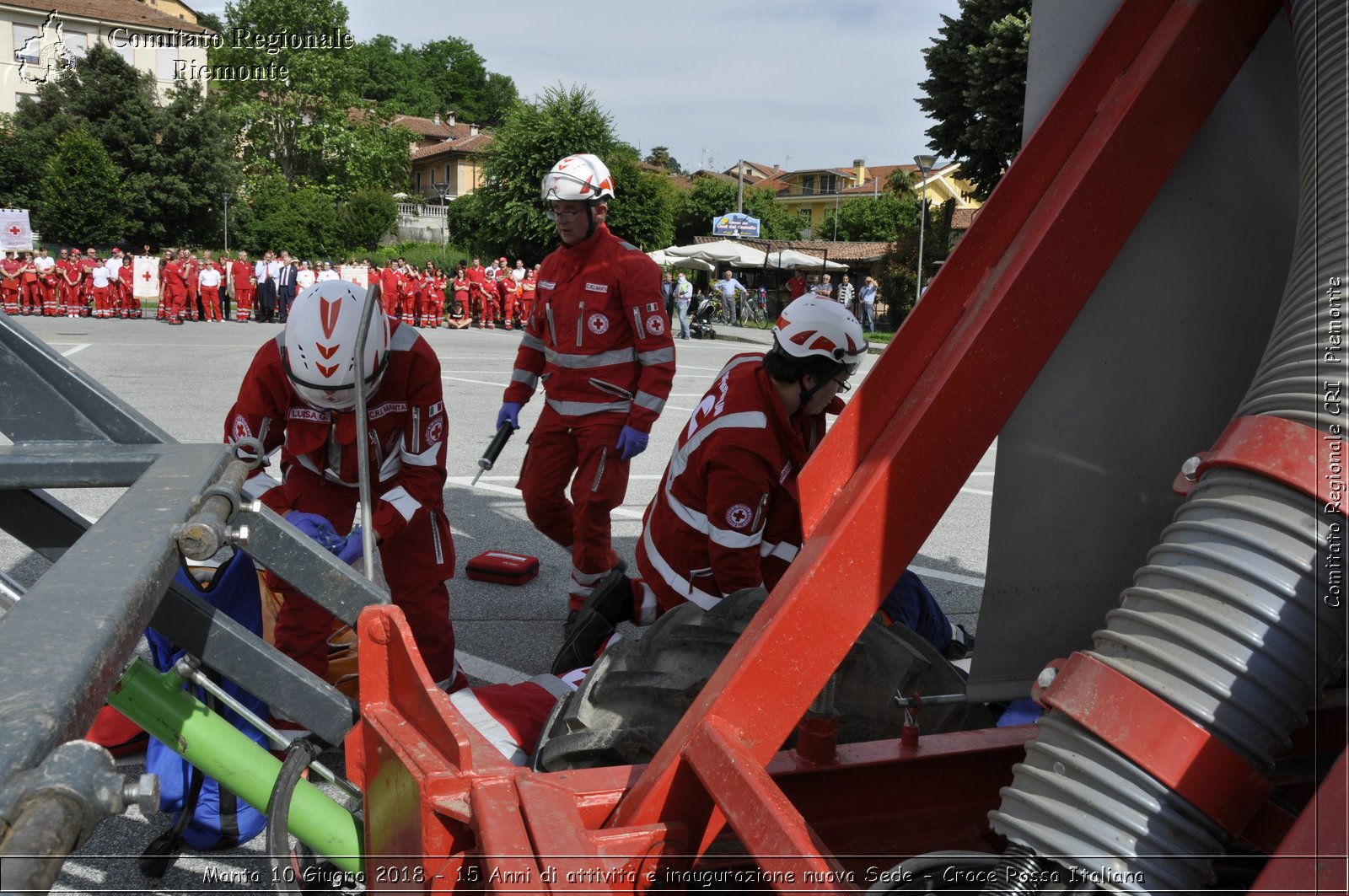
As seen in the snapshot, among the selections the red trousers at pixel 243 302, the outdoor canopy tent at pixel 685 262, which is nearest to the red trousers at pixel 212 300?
the red trousers at pixel 243 302

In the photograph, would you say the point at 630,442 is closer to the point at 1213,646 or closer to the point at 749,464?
the point at 749,464

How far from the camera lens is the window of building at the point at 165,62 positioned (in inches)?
2157

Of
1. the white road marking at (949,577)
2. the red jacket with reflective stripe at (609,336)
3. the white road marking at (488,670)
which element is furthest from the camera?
the white road marking at (949,577)

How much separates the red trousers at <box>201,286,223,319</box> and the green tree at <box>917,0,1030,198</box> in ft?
62.0

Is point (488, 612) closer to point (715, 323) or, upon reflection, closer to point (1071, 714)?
point (1071, 714)

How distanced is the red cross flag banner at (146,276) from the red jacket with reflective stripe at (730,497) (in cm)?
2800

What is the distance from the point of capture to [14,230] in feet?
72.4

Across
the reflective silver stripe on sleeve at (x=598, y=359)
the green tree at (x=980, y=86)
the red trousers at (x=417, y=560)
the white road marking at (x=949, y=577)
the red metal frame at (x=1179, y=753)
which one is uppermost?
the green tree at (x=980, y=86)

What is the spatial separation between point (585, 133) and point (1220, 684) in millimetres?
40708

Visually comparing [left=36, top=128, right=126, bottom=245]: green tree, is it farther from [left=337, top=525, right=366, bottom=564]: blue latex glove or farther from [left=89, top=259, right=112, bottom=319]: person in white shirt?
[left=337, top=525, right=366, bottom=564]: blue latex glove


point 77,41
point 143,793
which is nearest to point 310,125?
point 77,41

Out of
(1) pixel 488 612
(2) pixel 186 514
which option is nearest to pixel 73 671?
(2) pixel 186 514

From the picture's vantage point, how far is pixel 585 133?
131 ft

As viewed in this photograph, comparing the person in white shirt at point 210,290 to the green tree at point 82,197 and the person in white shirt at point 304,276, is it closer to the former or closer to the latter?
the person in white shirt at point 304,276
